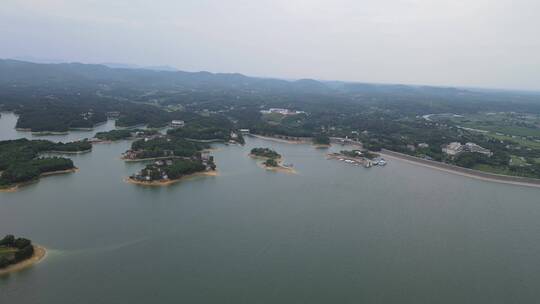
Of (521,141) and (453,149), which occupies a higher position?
(453,149)

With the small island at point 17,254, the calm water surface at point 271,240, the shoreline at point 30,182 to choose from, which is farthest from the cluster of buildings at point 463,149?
the small island at point 17,254

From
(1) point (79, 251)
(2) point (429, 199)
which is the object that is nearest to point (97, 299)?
(1) point (79, 251)

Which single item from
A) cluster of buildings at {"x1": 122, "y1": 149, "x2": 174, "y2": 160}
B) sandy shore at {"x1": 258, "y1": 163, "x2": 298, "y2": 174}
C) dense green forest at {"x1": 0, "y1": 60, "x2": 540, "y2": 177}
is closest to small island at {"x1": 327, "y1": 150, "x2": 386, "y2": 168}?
dense green forest at {"x1": 0, "y1": 60, "x2": 540, "y2": 177}

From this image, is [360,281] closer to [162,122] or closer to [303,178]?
[303,178]

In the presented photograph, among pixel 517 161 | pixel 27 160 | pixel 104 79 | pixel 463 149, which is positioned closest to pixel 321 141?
pixel 463 149

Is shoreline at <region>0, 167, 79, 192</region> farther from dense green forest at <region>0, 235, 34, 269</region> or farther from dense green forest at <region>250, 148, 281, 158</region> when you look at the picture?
dense green forest at <region>250, 148, 281, 158</region>

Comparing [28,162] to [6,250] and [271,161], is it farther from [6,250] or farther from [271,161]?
[271,161]

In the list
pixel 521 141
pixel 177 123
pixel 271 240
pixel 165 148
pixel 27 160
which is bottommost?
pixel 521 141

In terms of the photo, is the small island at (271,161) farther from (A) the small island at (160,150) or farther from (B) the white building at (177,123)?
(B) the white building at (177,123)
